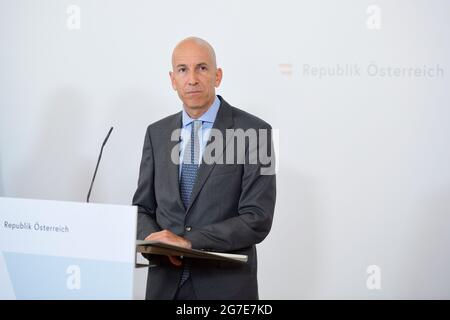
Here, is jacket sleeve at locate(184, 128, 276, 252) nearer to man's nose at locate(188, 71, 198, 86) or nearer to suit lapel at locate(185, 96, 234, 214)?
suit lapel at locate(185, 96, 234, 214)

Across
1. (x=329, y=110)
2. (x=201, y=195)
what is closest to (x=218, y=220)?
(x=201, y=195)

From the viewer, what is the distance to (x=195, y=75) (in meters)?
2.36

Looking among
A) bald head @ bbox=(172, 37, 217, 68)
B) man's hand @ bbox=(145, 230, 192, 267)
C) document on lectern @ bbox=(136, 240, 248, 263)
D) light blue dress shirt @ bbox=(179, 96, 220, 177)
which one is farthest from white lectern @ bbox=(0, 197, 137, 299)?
bald head @ bbox=(172, 37, 217, 68)

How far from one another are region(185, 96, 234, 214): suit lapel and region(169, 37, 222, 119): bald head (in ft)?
0.20

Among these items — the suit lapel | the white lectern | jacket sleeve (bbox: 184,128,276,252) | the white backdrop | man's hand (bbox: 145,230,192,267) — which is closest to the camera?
the white lectern

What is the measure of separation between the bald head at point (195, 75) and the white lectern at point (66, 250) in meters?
0.72

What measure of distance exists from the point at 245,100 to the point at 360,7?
2.36ft

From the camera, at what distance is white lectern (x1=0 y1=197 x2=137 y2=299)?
68.4 inches

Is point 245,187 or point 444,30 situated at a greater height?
point 444,30

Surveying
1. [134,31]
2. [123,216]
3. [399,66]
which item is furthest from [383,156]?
[123,216]

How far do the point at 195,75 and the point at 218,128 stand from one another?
208 millimetres

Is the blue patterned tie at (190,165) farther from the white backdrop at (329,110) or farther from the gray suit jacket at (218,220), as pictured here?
the white backdrop at (329,110)

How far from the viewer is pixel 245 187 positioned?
2.27 metres
